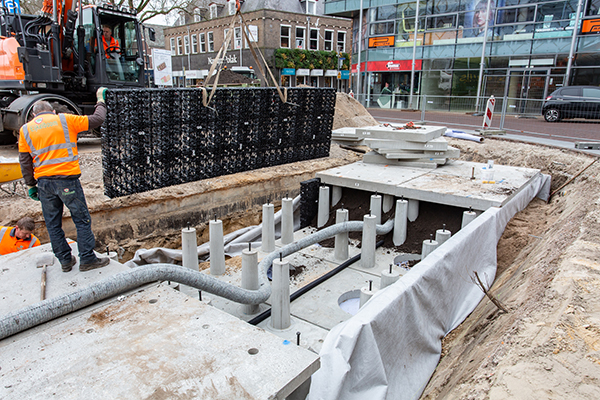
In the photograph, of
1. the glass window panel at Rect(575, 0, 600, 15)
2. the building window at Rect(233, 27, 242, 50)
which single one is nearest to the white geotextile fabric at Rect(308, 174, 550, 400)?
the glass window panel at Rect(575, 0, 600, 15)

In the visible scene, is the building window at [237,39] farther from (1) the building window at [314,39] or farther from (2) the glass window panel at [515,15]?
(2) the glass window panel at [515,15]

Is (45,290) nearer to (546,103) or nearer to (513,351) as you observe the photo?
(513,351)

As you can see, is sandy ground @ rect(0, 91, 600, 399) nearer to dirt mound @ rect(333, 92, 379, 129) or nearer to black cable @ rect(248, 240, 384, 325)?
black cable @ rect(248, 240, 384, 325)

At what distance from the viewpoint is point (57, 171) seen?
12.7 feet

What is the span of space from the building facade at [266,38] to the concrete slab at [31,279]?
28964 millimetres

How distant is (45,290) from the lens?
3.58m

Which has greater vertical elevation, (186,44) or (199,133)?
(186,44)

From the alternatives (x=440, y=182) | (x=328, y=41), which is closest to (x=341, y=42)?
(x=328, y=41)

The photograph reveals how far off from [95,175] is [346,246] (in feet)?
18.1

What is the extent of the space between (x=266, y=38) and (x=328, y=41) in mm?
6242

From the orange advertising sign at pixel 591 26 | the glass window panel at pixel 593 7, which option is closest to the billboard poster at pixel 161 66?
the orange advertising sign at pixel 591 26

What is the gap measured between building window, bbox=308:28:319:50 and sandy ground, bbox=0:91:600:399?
102ft

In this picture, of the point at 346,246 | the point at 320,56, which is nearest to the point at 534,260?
the point at 346,246

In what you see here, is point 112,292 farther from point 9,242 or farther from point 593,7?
point 593,7
